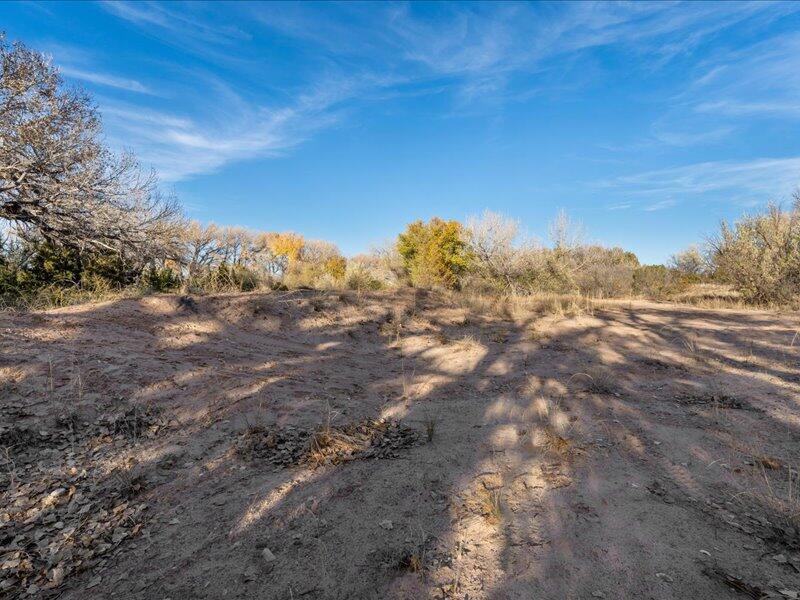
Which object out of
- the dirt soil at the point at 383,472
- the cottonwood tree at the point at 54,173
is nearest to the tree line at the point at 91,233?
the cottonwood tree at the point at 54,173

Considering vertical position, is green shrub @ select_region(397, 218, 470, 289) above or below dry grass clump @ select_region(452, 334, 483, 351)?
above

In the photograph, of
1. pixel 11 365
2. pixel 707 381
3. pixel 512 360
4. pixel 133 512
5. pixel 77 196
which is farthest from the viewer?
pixel 77 196

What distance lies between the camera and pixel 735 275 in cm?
1358

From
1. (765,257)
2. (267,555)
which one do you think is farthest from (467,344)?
(765,257)

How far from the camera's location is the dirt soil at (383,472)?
235cm

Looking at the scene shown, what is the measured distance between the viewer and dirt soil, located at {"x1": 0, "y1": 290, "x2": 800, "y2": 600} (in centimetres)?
235

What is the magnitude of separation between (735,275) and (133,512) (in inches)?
665

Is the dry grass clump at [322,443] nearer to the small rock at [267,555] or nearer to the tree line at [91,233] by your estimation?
the small rock at [267,555]

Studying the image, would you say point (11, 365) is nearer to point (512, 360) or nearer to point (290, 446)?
point (290, 446)

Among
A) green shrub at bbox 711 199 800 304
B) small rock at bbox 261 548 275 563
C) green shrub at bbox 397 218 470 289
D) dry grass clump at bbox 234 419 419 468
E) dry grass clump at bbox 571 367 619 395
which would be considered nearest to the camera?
small rock at bbox 261 548 275 563

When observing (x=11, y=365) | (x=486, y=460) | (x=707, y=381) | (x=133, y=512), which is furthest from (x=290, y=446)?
(x=707, y=381)

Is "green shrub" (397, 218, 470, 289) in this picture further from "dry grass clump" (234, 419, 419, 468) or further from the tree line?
"dry grass clump" (234, 419, 419, 468)

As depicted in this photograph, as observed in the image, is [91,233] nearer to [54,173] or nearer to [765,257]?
[54,173]

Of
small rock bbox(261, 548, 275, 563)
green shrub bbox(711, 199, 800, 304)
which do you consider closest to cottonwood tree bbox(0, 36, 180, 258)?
small rock bbox(261, 548, 275, 563)
